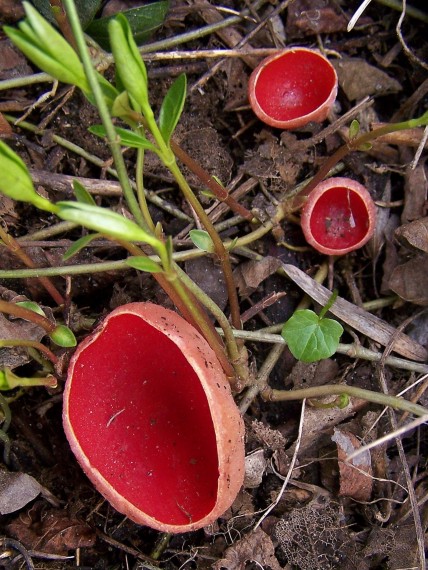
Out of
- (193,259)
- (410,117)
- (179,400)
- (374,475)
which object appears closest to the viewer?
(179,400)

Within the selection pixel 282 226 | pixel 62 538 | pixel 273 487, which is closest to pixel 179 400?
pixel 273 487

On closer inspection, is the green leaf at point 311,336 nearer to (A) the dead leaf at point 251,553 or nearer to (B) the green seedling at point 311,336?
(B) the green seedling at point 311,336

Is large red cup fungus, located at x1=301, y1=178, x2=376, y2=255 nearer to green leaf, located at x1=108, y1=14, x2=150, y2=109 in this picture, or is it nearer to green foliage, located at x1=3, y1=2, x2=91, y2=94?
green leaf, located at x1=108, y1=14, x2=150, y2=109

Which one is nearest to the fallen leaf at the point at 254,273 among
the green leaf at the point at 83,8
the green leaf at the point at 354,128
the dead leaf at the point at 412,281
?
the dead leaf at the point at 412,281

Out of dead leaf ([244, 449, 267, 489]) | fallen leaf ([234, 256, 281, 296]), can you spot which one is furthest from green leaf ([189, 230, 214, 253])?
dead leaf ([244, 449, 267, 489])

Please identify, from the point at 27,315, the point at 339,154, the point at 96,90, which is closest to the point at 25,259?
the point at 27,315

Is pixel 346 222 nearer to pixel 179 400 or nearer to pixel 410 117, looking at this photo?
pixel 410 117
